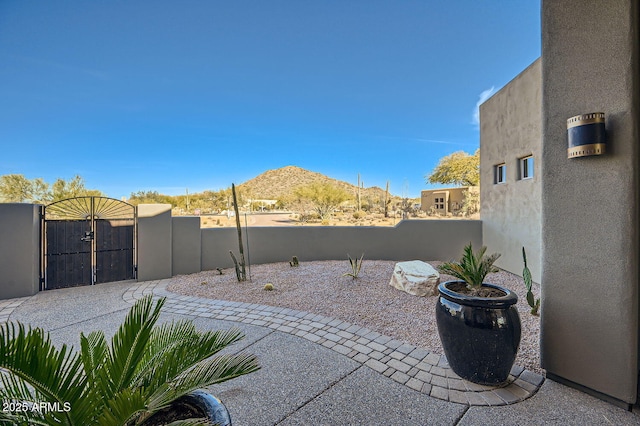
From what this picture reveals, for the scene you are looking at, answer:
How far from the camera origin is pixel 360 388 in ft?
7.89

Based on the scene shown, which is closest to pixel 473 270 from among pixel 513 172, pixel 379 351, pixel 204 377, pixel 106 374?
pixel 379 351

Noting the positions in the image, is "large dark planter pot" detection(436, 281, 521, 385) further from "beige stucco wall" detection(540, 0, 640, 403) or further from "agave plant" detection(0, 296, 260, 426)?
"agave plant" detection(0, 296, 260, 426)

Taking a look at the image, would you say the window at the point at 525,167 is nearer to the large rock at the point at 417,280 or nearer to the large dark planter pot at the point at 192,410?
the large rock at the point at 417,280

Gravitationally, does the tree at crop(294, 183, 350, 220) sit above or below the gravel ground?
above

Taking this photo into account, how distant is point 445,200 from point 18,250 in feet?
74.2

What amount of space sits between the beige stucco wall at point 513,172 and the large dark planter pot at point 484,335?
4434 millimetres

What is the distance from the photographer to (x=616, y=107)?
2.11m

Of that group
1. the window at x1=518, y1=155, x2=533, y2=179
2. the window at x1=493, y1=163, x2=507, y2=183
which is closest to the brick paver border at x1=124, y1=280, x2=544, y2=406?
the window at x1=518, y1=155, x2=533, y2=179

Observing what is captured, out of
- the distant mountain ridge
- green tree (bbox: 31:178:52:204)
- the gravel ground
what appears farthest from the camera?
the distant mountain ridge

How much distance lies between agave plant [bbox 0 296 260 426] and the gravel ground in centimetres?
265

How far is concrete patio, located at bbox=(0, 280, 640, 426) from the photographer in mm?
2051

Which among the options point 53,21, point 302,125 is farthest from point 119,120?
point 302,125

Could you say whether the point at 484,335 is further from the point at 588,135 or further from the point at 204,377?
the point at 204,377

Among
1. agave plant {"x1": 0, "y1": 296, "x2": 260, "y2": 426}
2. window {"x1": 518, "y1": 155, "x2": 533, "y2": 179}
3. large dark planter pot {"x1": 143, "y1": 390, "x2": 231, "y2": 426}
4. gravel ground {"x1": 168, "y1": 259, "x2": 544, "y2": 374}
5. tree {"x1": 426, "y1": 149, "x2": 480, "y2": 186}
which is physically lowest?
gravel ground {"x1": 168, "y1": 259, "x2": 544, "y2": 374}
